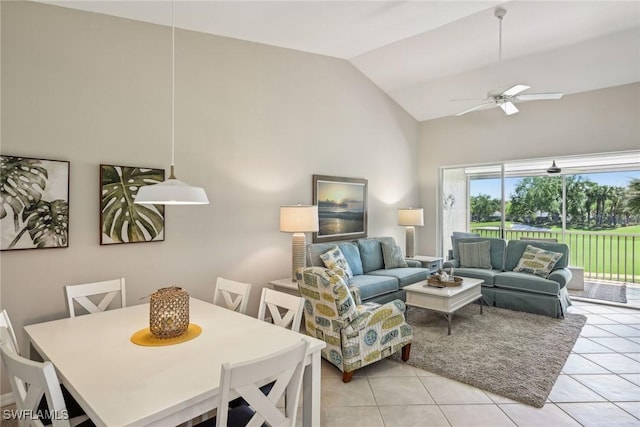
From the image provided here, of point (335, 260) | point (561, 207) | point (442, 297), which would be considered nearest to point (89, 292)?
point (335, 260)

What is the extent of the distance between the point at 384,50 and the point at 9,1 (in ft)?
13.4

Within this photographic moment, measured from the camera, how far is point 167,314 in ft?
6.34

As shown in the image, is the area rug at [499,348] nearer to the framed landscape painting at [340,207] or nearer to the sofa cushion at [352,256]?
the sofa cushion at [352,256]

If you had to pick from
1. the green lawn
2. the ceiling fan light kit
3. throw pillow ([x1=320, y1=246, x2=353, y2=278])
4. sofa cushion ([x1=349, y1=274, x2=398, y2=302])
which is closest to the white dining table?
throw pillow ([x1=320, y1=246, x2=353, y2=278])

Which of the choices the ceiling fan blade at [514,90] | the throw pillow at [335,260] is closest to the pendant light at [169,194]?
the throw pillow at [335,260]

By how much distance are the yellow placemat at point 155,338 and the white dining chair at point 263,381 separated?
54cm

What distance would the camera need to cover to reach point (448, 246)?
22.7 ft

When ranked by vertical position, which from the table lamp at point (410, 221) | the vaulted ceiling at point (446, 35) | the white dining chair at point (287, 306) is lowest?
the white dining chair at point (287, 306)

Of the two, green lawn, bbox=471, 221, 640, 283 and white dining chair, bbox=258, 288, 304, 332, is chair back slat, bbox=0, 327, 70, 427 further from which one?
green lawn, bbox=471, 221, 640, 283

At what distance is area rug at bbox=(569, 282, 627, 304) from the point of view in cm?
553

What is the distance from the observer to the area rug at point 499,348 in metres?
2.91

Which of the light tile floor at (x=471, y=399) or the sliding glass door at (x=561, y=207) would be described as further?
the sliding glass door at (x=561, y=207)

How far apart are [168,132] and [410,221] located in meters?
4.20

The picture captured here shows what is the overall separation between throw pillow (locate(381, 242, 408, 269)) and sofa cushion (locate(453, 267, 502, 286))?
825 millimetres
